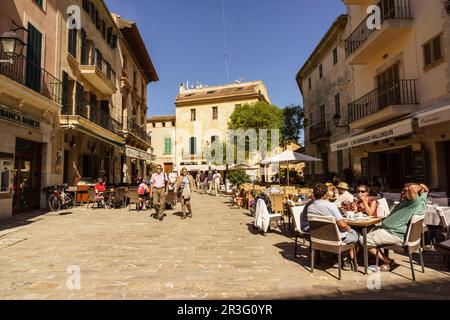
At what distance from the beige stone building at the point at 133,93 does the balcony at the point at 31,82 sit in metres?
6.20

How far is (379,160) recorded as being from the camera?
1466 cm

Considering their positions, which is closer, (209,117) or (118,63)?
(118,63)

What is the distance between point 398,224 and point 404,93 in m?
9.19

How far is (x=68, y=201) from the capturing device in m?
12.5

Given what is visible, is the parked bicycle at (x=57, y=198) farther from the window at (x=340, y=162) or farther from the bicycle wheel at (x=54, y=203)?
the window at (x=340, y=162)

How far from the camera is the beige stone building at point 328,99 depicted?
17.9 metres

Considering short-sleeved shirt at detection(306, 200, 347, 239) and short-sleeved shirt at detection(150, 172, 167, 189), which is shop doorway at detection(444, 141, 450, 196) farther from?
short-sleeved shirt at detection(150, 172, 167, 189)

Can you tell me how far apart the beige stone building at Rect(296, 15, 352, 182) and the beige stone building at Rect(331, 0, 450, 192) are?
209 cm

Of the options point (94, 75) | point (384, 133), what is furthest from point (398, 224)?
point (94, 75)

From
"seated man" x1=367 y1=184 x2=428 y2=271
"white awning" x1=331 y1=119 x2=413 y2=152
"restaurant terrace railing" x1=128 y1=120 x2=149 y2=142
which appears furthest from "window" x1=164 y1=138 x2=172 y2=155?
"seated man" x1=367 y1=184 x2=428 y2=271

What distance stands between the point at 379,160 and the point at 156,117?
34.8 meters
